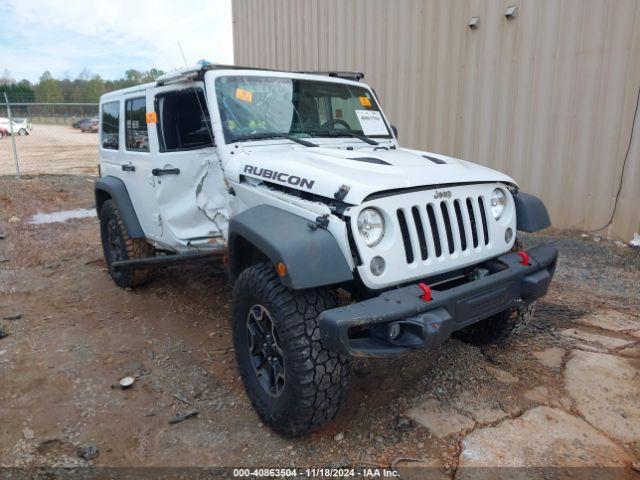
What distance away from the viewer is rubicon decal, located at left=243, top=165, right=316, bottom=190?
109 inches

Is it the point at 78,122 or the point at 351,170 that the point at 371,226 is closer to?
the point at 351,170

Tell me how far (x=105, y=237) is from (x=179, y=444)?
3360 mm

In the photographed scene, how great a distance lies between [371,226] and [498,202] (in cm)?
107

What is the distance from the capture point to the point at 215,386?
3396mm

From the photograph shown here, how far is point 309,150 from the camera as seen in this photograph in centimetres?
342

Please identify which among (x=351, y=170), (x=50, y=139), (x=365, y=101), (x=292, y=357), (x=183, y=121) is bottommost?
(x=50, y=139)

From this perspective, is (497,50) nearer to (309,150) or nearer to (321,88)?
(321,88)

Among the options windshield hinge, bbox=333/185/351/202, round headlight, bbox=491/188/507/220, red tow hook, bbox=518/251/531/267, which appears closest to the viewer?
windshield hinge, bbox=333/185/351/202

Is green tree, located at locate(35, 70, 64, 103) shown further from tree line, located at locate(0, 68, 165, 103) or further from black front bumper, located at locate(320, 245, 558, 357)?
black front bumper, located at locate(320, 245, 558, 357)

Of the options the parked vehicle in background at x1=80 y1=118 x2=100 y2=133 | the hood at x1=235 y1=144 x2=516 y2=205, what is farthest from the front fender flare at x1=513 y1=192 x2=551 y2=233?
the parked vehicle in background at x1=80 y1=118 x2=100 y2=133

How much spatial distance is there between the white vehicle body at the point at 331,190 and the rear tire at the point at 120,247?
0.41 metres

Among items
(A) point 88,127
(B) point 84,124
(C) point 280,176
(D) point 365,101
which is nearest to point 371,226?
(C) point 280,176

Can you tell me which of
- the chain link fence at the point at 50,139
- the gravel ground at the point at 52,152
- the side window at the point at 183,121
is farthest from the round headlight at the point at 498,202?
the gravel ground at the point at 52,152

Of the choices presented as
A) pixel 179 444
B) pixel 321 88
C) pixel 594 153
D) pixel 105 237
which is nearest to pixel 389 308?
pixel 179 444
